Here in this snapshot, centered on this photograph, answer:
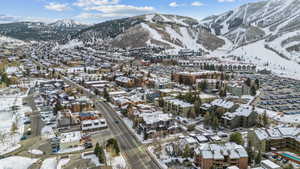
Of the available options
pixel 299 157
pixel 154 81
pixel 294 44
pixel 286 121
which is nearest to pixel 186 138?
pixel 299 157

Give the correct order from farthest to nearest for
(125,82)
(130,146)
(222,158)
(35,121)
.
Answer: (125,82) → (35,121) → (130,146) → (222,158)

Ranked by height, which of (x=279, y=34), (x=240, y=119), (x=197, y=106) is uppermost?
(x=279, y=34)

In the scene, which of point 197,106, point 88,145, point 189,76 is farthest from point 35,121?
point 189,76

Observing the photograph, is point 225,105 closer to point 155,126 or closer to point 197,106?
point 197,106

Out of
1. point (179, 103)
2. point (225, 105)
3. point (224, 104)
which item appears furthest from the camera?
point (179, 103)

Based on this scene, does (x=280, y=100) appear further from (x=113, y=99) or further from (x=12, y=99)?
(x=12, y=99)

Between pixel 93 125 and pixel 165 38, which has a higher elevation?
pixel 165 38

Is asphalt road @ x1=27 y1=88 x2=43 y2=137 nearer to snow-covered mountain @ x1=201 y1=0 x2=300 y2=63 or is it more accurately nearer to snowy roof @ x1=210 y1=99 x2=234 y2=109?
snowy roof @ x1=210 y1=99 x2=234 y2=109
